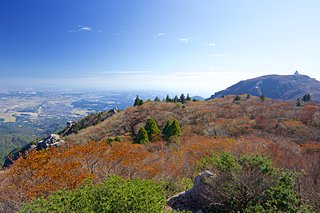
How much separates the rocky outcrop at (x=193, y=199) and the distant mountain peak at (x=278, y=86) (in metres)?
110

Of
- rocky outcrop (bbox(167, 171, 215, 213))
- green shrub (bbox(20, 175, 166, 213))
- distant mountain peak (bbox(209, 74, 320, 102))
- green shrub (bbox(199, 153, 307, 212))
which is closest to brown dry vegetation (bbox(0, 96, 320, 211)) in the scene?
green shrub (bbox(199, 153, 307, 212))

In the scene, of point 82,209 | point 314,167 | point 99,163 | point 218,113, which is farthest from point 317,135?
point 82,209

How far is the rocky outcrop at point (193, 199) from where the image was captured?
7.50 metres

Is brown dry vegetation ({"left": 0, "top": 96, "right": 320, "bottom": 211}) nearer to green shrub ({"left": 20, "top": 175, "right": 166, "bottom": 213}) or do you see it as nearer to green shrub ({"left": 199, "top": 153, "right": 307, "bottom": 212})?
green shrub ({"left": 199, "top": 153, "right": 307, "bottom": 212})

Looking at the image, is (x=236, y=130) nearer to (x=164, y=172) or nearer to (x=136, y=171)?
(x=164, y=172)

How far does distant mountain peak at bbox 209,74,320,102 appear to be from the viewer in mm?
104125

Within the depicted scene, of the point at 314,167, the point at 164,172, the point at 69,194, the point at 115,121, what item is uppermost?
the point at 69,194

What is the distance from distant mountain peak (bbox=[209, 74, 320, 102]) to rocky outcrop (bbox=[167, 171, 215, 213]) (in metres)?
110

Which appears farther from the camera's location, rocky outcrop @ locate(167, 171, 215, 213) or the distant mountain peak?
the distant mountain peak

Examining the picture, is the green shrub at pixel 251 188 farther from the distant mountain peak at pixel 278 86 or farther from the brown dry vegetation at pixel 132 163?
the distant mountain peak at pixel 278 86

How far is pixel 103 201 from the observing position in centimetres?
400

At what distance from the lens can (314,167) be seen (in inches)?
292

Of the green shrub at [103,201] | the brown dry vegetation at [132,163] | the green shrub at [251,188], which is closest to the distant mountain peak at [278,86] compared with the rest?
the brown dry vegetation at [132,163]

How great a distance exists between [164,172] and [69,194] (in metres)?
5.81
